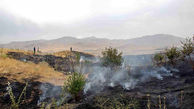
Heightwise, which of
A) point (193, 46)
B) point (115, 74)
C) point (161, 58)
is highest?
point (193, 46)

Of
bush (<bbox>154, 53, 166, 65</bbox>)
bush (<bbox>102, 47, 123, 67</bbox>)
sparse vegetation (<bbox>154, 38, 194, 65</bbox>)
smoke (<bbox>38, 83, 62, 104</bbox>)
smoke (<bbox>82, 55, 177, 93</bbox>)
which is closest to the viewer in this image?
smoke (<bbox>38, 83, 62, 104</bbox>)

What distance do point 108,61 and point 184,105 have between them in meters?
18.3

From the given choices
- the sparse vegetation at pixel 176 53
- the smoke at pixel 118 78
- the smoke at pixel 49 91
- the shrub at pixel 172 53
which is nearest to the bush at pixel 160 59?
the sparse vegetation at pixel 176 53

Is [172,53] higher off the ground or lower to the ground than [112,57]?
higher

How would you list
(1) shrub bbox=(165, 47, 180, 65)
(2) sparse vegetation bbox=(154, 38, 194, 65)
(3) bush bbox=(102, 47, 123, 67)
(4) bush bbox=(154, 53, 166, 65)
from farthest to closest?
(4) bush bbox=(154, 53, 166, 65), (1) shrub bbox=(165, 47, 180, 65), (3) bush bbox=(102, 47, 123, 67), (2) sparse vegetation bbox=(154, 38, 194, 65)

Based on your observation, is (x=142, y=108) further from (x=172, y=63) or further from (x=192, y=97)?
(x=172, y=63)

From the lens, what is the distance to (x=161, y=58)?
32.8m

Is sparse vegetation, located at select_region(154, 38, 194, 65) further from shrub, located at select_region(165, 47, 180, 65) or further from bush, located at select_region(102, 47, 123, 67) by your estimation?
bush, located at select_region(102, 47, 123, 67)

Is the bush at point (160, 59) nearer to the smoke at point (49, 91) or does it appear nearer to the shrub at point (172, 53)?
the shrub at point (172, 53)

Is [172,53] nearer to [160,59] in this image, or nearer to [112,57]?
[160,59]

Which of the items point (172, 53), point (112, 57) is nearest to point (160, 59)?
point (172, 53)

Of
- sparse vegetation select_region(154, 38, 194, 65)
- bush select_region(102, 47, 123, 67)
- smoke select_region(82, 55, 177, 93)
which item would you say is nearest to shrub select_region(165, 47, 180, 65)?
sparse vegetation select_region(154, 38, 194, 65)

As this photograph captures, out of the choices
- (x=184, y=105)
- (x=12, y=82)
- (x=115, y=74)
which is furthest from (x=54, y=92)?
(x=115, y=74)

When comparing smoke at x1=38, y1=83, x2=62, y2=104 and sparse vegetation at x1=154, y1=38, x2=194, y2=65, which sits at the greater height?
sparse vegetation at x1=154, y1=38, x2=194, y2=65
